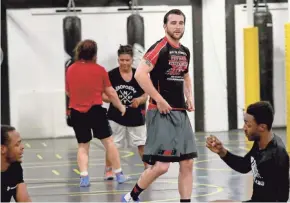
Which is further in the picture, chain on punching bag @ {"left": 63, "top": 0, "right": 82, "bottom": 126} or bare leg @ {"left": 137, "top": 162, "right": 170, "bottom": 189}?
chain on punching bag @ {"left": 63, "top": 0, "right": 82, "bottom": 126}

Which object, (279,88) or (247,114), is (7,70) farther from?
(247,114)

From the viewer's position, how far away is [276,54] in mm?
16719

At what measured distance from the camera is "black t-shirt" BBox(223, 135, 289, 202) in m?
5.00

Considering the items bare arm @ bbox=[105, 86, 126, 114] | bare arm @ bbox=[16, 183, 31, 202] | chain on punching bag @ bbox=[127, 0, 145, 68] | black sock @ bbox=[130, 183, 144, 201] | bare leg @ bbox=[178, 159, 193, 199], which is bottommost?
black sock @ bbox=[130, 183, 144, 201]

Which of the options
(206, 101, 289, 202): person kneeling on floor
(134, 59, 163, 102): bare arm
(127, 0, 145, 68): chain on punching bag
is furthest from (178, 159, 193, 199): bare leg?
(127, 0, 145, 68): chain on punching bag

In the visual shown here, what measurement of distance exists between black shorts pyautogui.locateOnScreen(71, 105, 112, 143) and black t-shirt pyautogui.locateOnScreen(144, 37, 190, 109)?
2078mm

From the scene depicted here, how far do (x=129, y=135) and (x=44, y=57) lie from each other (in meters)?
6.70

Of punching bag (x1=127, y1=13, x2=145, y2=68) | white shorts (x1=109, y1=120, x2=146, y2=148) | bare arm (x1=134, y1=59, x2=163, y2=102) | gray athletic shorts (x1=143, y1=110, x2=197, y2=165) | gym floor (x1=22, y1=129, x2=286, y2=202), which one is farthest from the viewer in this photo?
punching bag (x1=127, y1=13, x2=145, y2=68)

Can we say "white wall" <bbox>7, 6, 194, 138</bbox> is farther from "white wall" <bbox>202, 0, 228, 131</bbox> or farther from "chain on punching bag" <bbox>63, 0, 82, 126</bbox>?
"white wall" <bbox>202, 0, 228, 131</bbox>

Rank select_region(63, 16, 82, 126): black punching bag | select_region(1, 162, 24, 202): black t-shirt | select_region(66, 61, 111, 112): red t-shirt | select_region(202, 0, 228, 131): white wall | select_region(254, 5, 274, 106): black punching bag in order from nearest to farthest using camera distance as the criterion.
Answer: select_region(1, 162, 24, 202): black t-shirt
select_region(66, 61, 111, 112): red t-shirt
select_region(63, 16, 82, 126): black punching bag
select_region(254, 5, 274, 106): black punching bag
select_region(202, 0, 228, 131): white wall

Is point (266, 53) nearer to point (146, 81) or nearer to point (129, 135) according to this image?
point (129, 135)

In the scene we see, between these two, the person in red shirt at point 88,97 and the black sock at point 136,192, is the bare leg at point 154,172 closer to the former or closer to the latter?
the black sock at point 136,192

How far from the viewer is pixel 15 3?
15828 mm

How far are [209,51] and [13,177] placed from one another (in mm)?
11968
